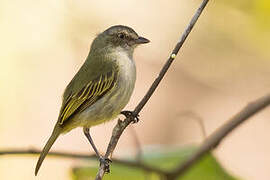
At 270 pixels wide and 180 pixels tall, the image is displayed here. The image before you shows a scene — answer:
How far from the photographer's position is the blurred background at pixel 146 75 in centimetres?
712

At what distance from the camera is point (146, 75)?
7867mm

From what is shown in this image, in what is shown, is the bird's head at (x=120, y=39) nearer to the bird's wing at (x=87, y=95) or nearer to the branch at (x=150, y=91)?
the bird's wing at (x=87, y=95)

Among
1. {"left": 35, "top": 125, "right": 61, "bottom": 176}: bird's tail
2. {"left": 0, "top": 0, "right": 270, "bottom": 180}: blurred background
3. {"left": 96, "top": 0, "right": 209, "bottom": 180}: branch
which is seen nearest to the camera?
{"left": 96, "top": 0, "right": 209, "bottom": 180}: branch

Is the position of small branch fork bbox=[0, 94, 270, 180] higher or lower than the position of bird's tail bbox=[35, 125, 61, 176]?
higher

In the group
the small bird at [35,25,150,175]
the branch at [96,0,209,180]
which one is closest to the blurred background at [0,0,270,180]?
the small bird at [35,25,150,175]

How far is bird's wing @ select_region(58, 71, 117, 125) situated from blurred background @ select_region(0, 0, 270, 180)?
2.26m

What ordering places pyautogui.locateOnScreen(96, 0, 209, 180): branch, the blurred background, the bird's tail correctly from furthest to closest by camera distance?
1. the blurred background
2. the bird's tail
3. pyautogui.locateOnScreen(96, 0, 209, 180): branch

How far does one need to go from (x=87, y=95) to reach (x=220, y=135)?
1.23 metres

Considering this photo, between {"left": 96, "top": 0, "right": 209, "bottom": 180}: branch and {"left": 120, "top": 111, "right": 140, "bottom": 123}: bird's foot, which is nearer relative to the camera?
{"left": 96, "top": 0, "right": 209, "bottom": 180}: branch

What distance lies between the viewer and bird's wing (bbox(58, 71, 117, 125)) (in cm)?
484

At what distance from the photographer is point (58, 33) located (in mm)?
7645

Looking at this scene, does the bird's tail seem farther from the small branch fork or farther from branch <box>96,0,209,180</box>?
branch <box>96,0,209,180</box>

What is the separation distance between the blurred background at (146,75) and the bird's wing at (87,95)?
2262 mm

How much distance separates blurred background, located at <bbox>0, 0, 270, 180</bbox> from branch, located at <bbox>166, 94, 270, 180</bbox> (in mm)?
2775
